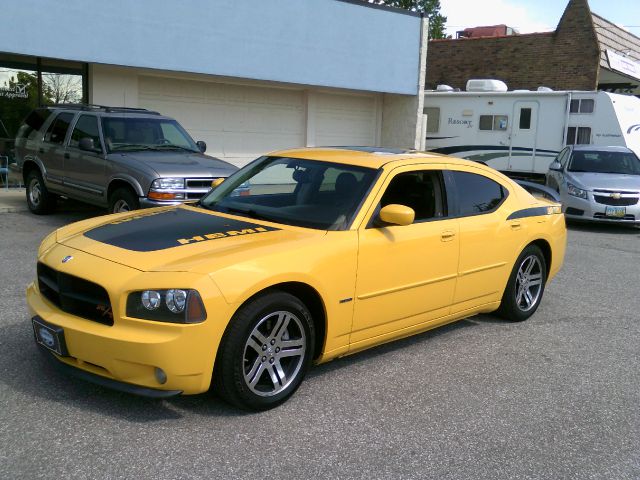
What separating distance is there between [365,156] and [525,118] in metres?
14.1

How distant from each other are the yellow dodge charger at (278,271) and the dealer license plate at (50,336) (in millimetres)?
11

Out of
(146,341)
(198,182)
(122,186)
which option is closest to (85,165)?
(122,186)

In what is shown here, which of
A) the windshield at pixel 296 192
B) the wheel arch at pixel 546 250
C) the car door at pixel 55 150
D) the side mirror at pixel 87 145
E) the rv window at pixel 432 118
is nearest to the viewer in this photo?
the windshield at pixel 296 192

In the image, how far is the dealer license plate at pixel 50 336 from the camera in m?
→ 3.78

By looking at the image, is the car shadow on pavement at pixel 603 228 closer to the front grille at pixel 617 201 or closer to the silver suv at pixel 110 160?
the front grille at pixel 617 201

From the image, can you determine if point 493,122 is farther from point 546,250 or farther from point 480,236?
point 480,236

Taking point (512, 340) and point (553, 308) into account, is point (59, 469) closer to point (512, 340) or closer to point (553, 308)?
point (512, 340)

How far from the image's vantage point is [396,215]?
446 cm

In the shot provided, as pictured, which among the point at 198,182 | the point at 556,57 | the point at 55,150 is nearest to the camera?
the point at 198,182

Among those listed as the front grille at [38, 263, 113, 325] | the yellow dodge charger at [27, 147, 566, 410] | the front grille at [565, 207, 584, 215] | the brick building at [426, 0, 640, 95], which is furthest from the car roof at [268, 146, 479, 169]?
the brick building at [426, 0, 640, 95]

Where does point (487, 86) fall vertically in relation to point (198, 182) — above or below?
above

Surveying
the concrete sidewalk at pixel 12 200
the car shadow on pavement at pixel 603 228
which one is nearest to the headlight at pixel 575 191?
the car shadow on pavement at pixel 603 228

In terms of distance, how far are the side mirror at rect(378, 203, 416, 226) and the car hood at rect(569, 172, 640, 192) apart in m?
9.68

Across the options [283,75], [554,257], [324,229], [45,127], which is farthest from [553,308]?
[283,75]
